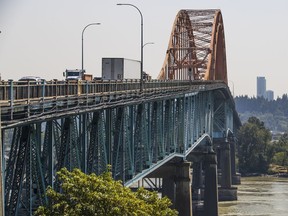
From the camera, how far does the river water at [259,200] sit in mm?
119281

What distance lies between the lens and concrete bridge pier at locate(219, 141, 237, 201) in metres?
138

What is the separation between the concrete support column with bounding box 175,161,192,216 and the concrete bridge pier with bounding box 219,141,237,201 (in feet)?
166

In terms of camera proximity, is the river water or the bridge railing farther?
the river water

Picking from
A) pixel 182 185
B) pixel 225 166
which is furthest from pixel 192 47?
pixel 182 185

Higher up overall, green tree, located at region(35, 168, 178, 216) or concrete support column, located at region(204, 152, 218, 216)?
green tree, located at region(35, 168, 178, 216)

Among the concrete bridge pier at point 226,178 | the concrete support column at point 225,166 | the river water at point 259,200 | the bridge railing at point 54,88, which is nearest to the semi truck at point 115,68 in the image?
the bridge railing at point 54,88

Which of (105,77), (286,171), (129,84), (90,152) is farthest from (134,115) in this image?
(286,171)

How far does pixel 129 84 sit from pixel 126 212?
29.1m

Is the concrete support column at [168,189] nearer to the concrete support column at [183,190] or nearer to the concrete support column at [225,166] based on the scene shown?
the concrete support column at [183,190]

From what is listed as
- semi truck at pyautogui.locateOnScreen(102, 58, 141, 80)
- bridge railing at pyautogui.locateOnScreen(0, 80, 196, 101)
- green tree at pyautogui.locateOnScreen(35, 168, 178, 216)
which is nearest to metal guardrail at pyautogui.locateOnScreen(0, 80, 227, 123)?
bridge railing at pyautogui.locateOnScreen(0, 80, 196, 101)

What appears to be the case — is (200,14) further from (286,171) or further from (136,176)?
(136,176)

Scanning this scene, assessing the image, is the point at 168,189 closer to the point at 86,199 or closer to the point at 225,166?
the point at 225,166

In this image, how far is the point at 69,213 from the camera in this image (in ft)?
112

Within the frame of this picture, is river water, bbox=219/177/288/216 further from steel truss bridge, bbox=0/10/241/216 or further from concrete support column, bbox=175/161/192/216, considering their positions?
concrete support column, bbox=175/161/192/216
